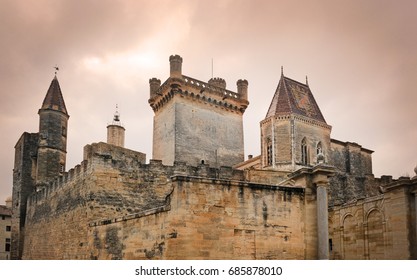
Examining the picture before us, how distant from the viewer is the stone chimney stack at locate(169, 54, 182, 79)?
25972 millimetres

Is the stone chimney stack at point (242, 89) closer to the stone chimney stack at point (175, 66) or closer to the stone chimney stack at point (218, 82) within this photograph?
the stone chimney stack at point (218, 82)

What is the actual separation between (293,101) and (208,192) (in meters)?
21.3

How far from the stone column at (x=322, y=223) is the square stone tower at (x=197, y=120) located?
16.2 meters

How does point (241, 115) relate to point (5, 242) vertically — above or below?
above

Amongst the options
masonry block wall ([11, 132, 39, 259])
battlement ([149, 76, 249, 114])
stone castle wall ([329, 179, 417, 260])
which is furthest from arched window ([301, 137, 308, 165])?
masonry block wall ([11, 132, 39, 259])

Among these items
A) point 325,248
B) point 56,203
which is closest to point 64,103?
point 56,203

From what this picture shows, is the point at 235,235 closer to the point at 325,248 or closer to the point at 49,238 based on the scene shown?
the point at 325,248

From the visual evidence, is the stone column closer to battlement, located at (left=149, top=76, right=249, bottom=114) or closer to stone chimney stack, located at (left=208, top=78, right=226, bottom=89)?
battlement, located at (left=149, top=76, right=249, bottom=114)

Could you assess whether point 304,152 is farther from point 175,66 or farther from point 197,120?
point 175,66

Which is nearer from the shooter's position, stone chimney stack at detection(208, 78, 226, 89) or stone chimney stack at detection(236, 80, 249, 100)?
stone chimney stack at detection(236, 80, 249, 100)

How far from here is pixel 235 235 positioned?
30.1 feet

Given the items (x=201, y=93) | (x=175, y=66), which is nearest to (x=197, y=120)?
(x=201, y=93)

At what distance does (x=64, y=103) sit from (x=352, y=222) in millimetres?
16561

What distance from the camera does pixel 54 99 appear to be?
23688 millimetres
